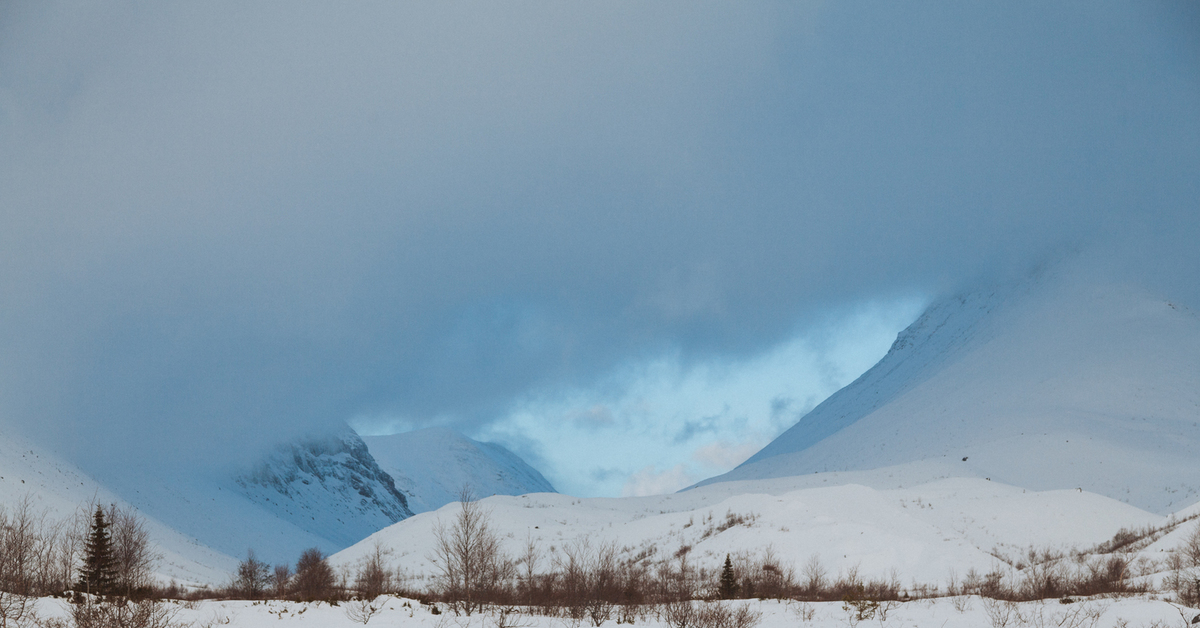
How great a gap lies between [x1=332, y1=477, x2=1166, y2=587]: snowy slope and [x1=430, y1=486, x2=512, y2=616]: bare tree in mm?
1587

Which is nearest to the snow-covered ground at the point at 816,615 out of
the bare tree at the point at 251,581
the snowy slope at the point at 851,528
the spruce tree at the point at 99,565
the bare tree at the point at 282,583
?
the spruce tree at the point at 99,565

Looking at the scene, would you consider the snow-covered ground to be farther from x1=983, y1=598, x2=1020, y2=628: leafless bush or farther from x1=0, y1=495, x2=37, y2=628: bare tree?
x1=0, y1=495, x2=37, y2=628: bare tree

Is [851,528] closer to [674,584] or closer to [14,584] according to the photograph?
[674,584]

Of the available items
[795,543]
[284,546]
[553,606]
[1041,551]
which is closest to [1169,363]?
[1041,551]

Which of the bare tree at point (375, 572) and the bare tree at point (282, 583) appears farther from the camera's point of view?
the bare tree at point (375, 572)

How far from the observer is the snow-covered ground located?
21.6 metres

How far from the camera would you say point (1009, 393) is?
8988cm

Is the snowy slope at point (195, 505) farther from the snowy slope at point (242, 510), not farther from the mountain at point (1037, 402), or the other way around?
the mountain at point (1037, 402)

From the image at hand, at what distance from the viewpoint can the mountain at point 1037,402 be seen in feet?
203

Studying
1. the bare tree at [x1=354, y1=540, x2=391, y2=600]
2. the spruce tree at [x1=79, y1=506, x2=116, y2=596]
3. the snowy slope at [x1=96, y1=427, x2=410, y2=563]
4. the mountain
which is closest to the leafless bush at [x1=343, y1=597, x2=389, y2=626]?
the bare tree at [x1=354, y1=540, x2=391, y2=600]

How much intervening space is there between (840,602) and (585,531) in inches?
1089

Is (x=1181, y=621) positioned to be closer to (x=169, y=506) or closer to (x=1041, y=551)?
(x=1041, y=551)

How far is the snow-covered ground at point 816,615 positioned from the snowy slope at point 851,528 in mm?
8771

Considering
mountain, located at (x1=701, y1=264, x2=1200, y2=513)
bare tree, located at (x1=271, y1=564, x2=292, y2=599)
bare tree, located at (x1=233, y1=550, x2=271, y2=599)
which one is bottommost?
bare tree, located at (x1=233, y1=550, x2=271, y2=599)
